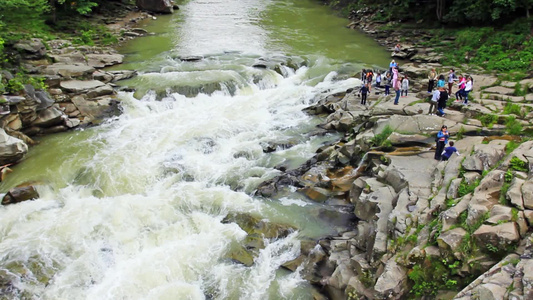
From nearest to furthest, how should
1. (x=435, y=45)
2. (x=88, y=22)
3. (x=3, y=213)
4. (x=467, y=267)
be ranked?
(x=467, y=267), (x=3, y=213), (x=435, y=45), (x=88, y=22)

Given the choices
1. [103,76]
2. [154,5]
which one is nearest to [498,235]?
[103,76]

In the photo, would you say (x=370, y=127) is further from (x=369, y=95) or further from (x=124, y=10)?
(x=124, y=10)

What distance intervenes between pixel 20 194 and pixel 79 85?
9705mm

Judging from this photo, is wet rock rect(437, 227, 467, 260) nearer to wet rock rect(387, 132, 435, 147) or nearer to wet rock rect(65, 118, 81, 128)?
wet rock rect(387, 132, 435, 147)

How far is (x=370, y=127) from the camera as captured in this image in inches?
776

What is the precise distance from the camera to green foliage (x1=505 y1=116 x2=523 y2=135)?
16359 mm

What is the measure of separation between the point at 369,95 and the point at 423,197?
36.9ft

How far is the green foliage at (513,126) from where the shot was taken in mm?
16359

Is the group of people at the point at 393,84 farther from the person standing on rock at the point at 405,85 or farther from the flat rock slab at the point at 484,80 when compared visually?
the flat rock slab at the point at 484,80

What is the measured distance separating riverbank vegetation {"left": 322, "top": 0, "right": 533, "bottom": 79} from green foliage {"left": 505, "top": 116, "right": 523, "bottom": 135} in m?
7.25

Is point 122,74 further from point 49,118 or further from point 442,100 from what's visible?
point 442,100

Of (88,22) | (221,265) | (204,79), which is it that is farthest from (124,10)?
(221,265)

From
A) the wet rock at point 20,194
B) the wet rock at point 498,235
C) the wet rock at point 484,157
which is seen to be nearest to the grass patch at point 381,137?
the wet rock at point 484,157

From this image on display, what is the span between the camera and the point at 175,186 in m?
18.1
